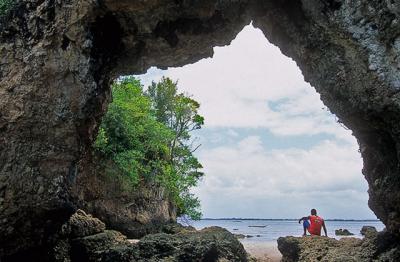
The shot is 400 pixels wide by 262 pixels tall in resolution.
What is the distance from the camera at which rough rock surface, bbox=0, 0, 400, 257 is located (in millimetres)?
8281

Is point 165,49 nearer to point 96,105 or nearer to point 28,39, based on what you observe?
point 96,105

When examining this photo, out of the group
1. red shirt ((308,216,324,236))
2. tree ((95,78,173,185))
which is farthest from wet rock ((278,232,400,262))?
tree ((95,78,173,185))

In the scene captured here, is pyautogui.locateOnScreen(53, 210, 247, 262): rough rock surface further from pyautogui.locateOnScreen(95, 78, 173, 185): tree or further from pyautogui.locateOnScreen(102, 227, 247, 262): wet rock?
pyautogui.locateOnScreen(95, 78, 173, 185): tree

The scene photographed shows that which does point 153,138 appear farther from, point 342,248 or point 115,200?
point 342,248

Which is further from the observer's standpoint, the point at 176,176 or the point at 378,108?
the point at 176,176

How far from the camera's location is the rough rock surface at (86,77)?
8.28m

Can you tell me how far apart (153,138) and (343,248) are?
1137 centimetres

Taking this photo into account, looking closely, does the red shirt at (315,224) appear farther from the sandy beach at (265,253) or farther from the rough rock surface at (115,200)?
the rough rock surface at (115,200)

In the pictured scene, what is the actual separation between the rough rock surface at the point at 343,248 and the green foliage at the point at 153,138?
831cm

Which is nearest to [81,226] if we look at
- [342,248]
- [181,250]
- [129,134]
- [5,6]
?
[181,250]

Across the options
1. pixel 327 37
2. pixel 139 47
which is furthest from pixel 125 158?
pixel 327 37

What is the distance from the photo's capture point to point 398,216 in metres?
8.19

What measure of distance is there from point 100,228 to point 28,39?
5213 mm

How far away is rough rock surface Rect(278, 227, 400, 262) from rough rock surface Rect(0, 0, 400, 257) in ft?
1.37
